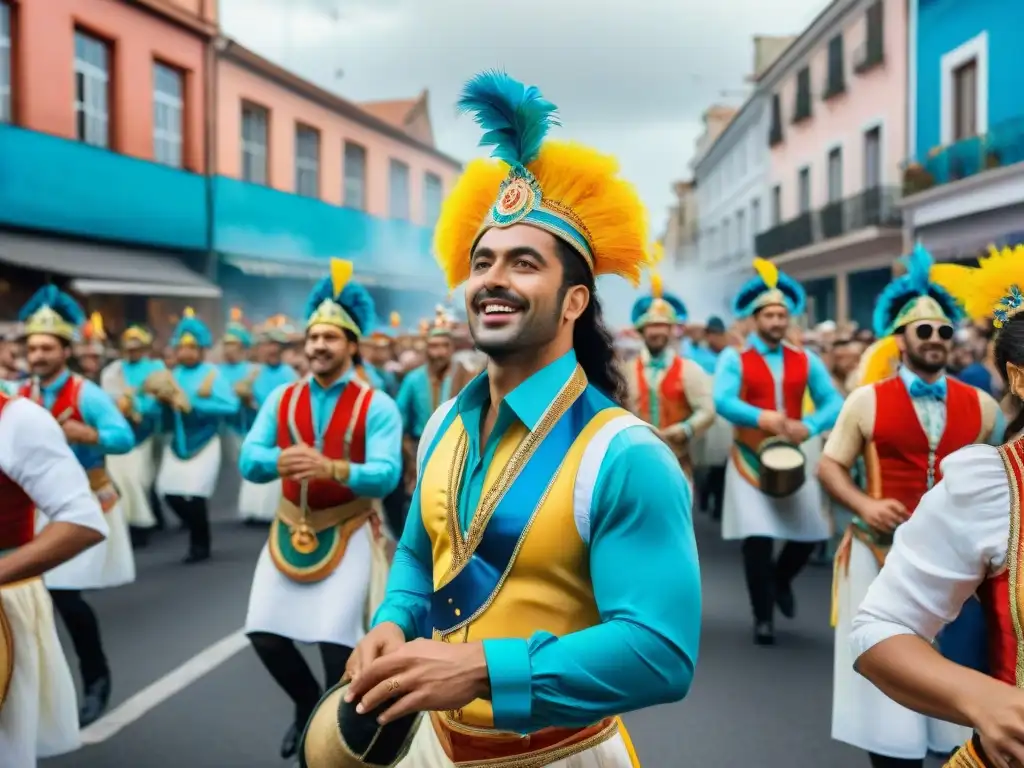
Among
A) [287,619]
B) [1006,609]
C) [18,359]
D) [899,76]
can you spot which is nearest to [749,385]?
[287,619]

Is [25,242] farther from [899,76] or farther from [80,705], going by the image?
[899,76]

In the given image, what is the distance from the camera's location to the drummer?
730 cm

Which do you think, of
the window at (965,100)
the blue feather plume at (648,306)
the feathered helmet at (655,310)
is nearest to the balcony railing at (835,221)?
the window at (965,100)

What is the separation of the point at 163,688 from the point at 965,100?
20.2 meters

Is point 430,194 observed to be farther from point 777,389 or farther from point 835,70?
point 777,389

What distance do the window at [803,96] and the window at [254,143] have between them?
1548cm

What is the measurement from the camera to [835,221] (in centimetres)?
2962

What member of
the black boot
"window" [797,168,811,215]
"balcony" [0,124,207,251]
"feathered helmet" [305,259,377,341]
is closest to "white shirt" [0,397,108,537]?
"feathered helmet" [305,259,377,341]

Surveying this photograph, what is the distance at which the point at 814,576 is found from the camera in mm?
9219

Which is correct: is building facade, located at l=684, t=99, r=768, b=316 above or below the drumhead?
above

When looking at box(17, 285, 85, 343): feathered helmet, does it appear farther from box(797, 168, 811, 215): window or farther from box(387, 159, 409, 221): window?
box(797, 168, 811, 215): window

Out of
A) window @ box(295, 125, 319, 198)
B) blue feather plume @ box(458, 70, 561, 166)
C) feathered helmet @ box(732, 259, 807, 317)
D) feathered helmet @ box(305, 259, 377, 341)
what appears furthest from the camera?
window @ box(295, 125, 319, 198)

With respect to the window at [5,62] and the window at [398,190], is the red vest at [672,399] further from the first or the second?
the window at [398,190]

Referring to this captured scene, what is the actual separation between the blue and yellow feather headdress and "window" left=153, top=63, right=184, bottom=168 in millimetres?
17595
